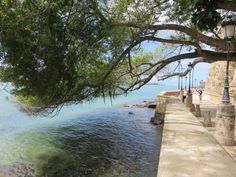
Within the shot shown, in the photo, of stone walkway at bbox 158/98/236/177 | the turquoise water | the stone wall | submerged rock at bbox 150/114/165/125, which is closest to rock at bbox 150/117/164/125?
submerged rock at bbox 150/114/165/125

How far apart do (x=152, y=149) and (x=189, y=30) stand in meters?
8.23

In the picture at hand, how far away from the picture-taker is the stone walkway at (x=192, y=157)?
4.93 metres

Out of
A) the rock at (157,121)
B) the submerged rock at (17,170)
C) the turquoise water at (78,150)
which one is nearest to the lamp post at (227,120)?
the turquoise water at (78,150)

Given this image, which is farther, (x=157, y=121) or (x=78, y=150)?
(x=157, y=121)

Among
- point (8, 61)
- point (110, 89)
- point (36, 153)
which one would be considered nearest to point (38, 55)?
point (8, 61)

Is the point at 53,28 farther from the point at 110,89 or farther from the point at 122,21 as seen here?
the point at 110,89

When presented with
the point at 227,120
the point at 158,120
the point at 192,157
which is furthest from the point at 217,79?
the point at 192,157

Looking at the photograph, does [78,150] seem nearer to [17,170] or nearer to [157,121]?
[17,170]

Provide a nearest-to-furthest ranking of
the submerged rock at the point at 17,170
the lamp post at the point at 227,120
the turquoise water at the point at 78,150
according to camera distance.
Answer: the lamp post at the point at 227,120
the submerged rock at the point at 17,170
the turquoise water at the point at 78,150

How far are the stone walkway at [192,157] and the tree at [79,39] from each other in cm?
322

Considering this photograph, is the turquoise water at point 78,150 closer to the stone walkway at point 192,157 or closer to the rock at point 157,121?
the rock at point 157,121

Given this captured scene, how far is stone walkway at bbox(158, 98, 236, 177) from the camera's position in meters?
4.93

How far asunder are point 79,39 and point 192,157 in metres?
6.24

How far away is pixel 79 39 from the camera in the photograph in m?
10.3
